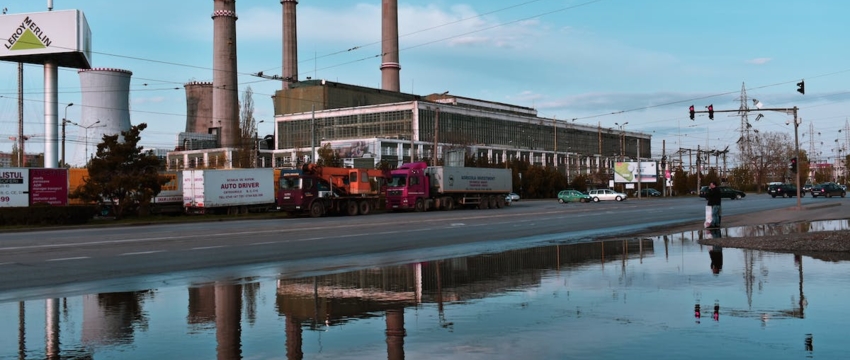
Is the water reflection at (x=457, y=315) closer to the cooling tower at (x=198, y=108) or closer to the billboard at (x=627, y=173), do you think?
the billboard at (x=627, y=173)

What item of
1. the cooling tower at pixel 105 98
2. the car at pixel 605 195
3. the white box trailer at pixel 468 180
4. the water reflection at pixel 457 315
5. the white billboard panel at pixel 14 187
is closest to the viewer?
the water reflection at pixel 457 315

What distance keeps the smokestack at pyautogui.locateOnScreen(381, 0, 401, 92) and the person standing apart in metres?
88.9

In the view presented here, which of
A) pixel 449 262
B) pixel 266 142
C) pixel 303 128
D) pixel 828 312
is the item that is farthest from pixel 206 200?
pixel 266 142

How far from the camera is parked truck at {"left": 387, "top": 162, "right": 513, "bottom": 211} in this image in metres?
53.0

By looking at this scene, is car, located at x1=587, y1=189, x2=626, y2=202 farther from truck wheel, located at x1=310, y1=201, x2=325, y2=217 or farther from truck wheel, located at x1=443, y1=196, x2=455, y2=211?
truck wheel, located at x1=310, y1=201, x2=325, y2=217

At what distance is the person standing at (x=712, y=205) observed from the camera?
26203mm

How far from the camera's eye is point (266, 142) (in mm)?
141000

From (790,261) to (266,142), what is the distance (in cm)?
13229

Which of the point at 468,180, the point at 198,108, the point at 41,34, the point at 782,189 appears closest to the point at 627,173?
the point at 782,189

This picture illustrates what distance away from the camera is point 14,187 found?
45.0 m

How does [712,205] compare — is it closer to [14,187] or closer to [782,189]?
[14,187]

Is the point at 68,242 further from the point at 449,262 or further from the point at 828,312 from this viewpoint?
the point at 828,312

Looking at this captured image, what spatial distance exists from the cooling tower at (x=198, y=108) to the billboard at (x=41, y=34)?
79.9 meters

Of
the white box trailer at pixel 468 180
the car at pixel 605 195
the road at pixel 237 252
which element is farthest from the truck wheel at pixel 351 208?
the car at pixel 605 195
